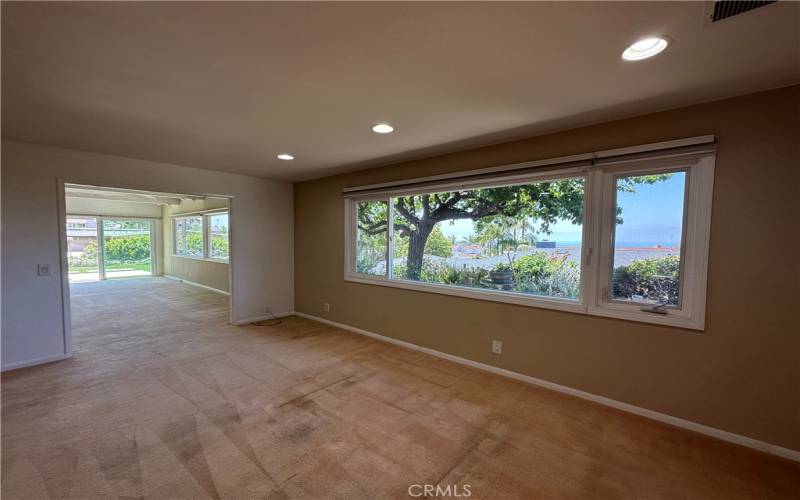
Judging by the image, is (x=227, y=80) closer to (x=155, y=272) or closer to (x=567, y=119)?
(x=567, y=119)

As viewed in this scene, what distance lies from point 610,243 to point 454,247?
1514 mm

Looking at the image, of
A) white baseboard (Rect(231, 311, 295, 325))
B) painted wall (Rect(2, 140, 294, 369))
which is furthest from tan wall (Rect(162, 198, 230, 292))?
painted wall (Rect(2, 140, 294, 369))

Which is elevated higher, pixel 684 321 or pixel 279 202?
pixel 279 202

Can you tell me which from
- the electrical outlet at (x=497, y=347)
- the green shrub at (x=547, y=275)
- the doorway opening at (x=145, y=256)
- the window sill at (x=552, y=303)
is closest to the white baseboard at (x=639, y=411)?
the electrical outlet at (x=497, y=347)

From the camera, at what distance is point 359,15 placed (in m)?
1.28

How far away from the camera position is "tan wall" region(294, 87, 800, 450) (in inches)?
75.1

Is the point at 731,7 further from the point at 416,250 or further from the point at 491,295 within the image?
the point at 416,250

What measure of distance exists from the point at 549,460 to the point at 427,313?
191cm

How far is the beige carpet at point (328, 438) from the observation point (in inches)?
66.6

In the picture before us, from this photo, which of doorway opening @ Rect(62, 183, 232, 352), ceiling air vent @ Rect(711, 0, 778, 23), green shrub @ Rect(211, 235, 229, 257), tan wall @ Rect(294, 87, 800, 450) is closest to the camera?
ceiling air vent @ Rect(711, 0, 778, 23)

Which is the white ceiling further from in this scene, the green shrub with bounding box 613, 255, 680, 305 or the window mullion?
the window mullion

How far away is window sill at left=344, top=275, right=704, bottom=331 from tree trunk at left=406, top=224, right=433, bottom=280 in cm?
16

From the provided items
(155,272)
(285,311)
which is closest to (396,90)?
(285,311)

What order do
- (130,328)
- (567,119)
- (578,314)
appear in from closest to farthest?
1. (567,119)
2. (578,314)
3. (130,328)
